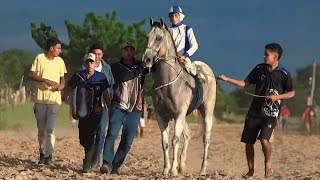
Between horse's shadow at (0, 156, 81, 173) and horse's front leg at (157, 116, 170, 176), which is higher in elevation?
horse's front leg at (157, 116, 170, 176)

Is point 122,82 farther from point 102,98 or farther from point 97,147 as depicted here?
point 97,147

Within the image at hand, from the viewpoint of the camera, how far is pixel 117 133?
973cm

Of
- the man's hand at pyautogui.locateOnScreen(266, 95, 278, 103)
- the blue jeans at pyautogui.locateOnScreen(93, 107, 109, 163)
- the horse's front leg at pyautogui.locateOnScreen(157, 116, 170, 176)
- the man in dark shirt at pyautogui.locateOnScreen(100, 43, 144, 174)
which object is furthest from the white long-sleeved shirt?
the blue jeans at pyautogui.locateOnScreen(93, 107, 109, 163)

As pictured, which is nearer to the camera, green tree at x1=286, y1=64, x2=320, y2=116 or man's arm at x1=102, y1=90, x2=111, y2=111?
man's arm at x1=102, y1=90, x2=111, y2=111

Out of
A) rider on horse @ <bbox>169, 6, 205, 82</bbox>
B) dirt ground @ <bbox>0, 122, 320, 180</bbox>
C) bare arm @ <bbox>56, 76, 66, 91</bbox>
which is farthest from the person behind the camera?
bare arm @ <bbox>56, 76, 66, 91</bbox>

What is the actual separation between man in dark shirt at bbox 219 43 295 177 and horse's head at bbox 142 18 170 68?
1080 mm

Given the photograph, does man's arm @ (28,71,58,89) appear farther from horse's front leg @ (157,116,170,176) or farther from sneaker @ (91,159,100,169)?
horse's front leg @ (157,116,170,176)

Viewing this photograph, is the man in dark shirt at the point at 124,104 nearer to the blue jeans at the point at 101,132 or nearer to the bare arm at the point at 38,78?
the blue jeans at the point at 101,132

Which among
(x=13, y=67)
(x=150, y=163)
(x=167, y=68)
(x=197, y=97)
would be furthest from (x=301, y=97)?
(x=167, y=68)

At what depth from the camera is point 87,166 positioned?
958 centimetres

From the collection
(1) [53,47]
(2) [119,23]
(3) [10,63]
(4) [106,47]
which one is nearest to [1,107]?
(4) [106,47]

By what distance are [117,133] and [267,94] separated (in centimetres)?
230

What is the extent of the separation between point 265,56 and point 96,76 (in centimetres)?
251

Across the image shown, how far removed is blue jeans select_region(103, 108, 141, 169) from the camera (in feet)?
31.7
